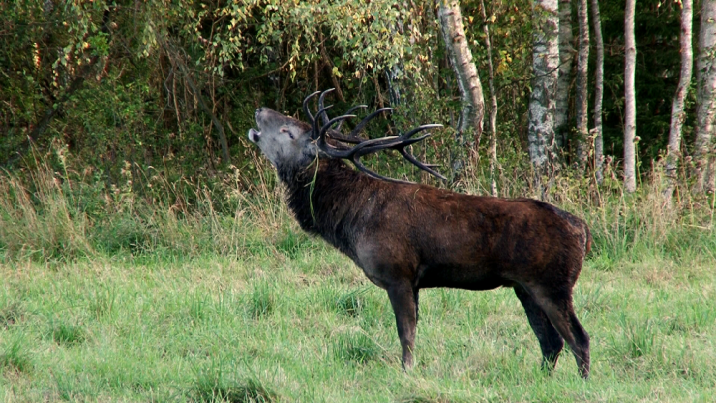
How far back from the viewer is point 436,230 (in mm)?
5520

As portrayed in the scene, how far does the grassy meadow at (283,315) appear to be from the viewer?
4.97 metres

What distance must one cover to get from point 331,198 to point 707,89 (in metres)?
6.58

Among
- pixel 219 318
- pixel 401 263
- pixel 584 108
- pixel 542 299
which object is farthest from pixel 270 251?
pixel 584 108

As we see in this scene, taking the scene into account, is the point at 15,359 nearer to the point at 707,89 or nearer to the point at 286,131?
the point at 286,131

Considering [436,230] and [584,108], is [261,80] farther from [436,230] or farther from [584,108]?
[436,230]

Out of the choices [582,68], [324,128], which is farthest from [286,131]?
[582,68]

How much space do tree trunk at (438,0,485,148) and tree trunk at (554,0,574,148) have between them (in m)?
2.70

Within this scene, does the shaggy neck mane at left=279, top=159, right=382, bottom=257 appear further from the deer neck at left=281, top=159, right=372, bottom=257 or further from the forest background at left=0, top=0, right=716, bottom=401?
the forest background at left=0, top=0, right=716, bottom=401

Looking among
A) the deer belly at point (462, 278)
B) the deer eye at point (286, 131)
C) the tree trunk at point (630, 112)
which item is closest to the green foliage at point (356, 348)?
the deer belly at point (462, 278)

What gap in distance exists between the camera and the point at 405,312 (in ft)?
17.9

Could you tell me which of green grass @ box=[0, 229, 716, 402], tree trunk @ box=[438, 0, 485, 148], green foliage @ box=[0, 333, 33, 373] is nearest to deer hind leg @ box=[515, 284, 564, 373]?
green grass @ box=[0, 229, 716, 402]

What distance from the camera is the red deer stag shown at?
5.23 metres

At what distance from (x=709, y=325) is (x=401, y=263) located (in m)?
2.49

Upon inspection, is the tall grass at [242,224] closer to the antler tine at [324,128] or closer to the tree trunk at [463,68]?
the tree trunk at [463,68]
